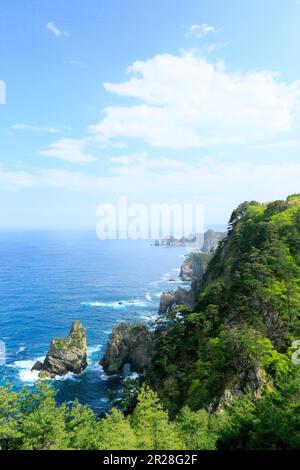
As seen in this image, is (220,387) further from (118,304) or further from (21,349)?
(118,304)

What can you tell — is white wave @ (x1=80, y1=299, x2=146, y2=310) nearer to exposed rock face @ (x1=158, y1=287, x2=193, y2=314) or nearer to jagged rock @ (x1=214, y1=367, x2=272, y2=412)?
exposed rock face @ (x1=158, y1=287, x2=193, y2=314)

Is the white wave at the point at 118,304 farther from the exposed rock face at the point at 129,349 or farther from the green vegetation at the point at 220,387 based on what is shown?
the green vegetation at the point at 220,387

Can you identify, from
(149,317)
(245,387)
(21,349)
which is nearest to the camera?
(245,387)

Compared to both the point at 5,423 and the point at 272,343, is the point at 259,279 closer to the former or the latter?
the point at 272,343

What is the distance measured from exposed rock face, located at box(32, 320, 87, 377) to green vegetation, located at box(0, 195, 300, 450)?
20.8m

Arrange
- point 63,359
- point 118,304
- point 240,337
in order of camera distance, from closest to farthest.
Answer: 1. point 240,337
2. point 63,359
3. point 118,304

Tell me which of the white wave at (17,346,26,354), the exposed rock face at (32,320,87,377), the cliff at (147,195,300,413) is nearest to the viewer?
the cliff at (147,195,300,413)

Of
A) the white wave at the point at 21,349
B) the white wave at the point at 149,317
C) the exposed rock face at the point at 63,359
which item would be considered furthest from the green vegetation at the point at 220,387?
the white wave at the point at 149,317

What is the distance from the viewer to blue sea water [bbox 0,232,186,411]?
7106 centimetres

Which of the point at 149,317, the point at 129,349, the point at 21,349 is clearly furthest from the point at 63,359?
the point at 149,317

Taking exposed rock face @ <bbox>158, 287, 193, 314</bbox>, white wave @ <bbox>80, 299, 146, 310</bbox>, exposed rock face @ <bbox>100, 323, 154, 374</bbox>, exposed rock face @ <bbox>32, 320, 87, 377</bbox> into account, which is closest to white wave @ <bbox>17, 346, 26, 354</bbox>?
exposed rock face @ <bbox>32, 320, 87, 377</bbox>

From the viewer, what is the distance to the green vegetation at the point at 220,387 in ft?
76.0

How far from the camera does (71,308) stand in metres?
116

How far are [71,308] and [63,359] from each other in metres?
43.4
